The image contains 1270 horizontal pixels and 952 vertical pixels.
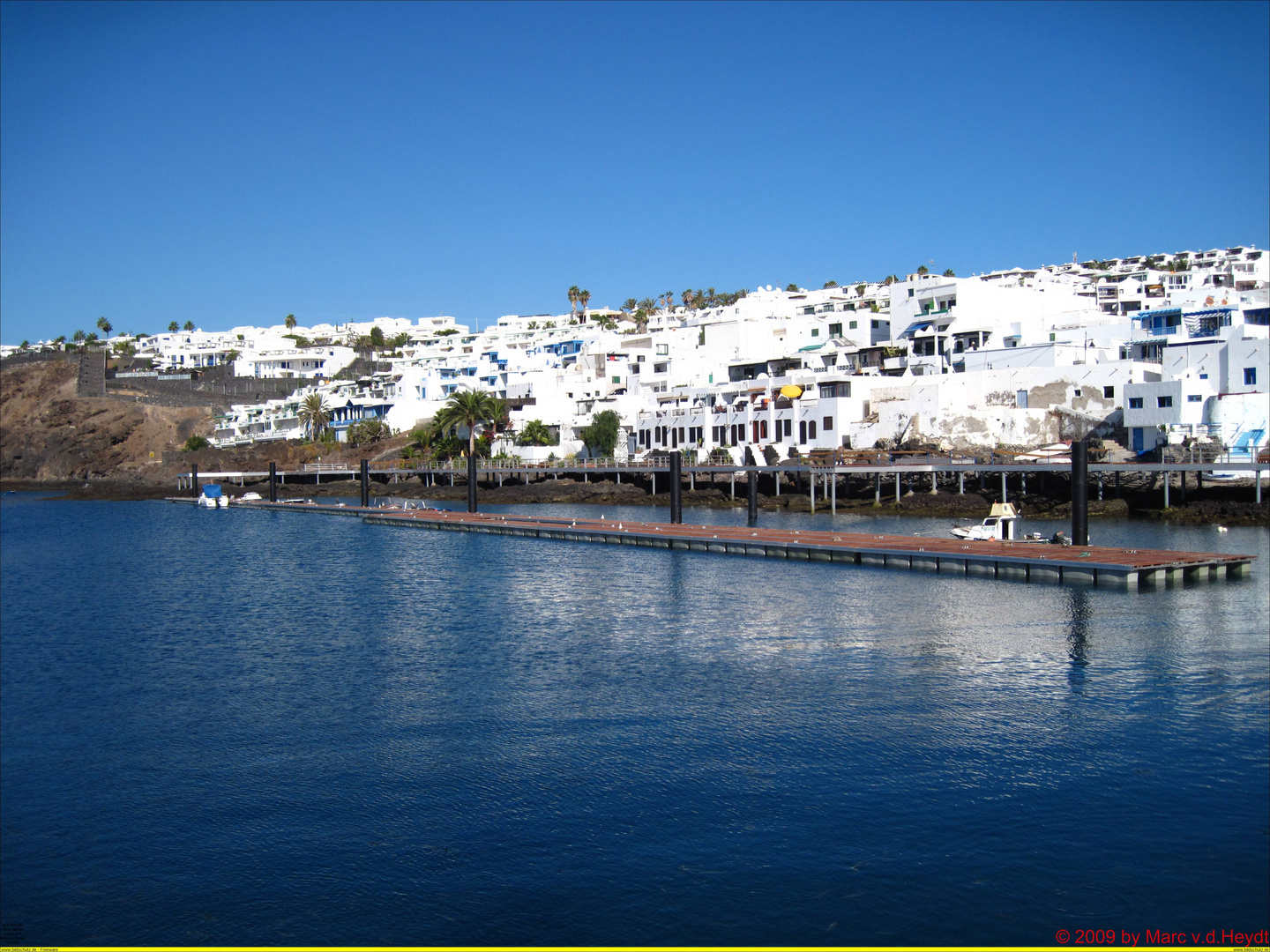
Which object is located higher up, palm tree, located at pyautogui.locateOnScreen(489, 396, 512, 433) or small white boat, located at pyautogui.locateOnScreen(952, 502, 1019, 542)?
palm tree, located at pyautogui.locateOnScreen(489, 396, 512, 433)

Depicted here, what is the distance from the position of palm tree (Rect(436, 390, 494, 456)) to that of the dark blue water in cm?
6289

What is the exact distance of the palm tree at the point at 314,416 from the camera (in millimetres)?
117625

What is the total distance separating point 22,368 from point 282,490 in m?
64.4

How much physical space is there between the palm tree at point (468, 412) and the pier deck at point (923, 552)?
119 feet

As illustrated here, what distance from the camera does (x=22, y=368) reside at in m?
142

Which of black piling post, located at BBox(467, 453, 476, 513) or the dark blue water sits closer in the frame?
the dark blue water

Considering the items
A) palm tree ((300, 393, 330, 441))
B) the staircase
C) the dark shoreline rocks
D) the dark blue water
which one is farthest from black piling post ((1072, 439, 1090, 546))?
the staircase

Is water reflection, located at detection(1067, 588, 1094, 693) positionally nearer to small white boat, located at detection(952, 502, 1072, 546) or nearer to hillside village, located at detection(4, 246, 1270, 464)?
small white boat, located at detection(952, 502, 1072, 546)

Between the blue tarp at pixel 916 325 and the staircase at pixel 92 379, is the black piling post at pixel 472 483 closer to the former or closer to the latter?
the blue tarp at pixel 916 325

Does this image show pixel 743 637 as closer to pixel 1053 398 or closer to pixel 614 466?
pixel 1053 398

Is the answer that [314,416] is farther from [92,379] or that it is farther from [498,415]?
[92,379]

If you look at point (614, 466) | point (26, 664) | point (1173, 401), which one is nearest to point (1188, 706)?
point (26, 664)

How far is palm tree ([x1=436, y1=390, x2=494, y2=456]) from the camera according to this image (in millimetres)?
94750

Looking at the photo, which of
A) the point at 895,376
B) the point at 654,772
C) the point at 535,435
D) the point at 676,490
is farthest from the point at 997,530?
the point at 535,435
